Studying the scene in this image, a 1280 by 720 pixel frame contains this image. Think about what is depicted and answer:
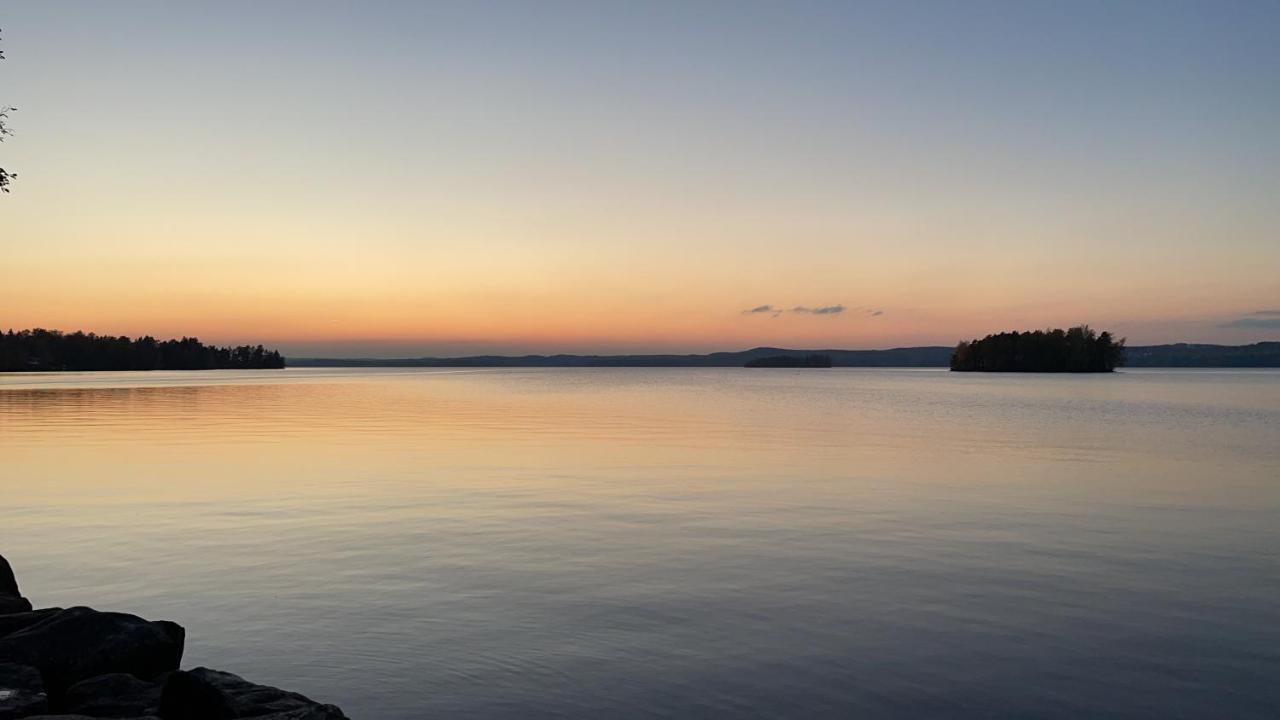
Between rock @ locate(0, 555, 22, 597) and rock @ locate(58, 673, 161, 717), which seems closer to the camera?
rock @ locate(58, 673, 161, 717)

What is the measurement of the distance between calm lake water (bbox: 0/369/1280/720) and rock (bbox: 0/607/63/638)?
6.38ft

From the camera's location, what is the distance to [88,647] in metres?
9.23

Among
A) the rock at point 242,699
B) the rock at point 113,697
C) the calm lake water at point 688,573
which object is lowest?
the calm lake water at point 688,573

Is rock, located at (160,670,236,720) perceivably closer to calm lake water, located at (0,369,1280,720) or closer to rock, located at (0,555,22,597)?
calm lake water, located at (0,369,1280,720)

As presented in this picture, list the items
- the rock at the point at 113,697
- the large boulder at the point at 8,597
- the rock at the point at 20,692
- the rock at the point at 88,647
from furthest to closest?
the large boulder at the point at 8,597 → the rock at the point at 88,647 → the rock at the point at 113,697 → the rock at the point at 20,692

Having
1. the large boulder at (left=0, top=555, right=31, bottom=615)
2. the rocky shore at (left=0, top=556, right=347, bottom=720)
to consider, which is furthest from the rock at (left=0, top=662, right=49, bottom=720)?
the large boulder at (left=0, top=555, right=31, bottom=615)

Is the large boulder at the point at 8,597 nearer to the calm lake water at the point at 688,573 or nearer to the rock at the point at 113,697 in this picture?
the calm lake water at the point at 688,573

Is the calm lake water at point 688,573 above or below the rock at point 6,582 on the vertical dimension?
below

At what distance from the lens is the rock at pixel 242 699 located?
24.8ft

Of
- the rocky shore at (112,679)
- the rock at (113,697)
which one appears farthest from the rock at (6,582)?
the rock at (113,697)

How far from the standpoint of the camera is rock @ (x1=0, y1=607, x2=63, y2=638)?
32.4 feet

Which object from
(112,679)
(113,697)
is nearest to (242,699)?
(113,697)

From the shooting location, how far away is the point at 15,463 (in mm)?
31656

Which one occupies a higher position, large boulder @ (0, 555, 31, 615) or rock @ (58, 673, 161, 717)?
large boulder @ (0, 555, 31, 615)
